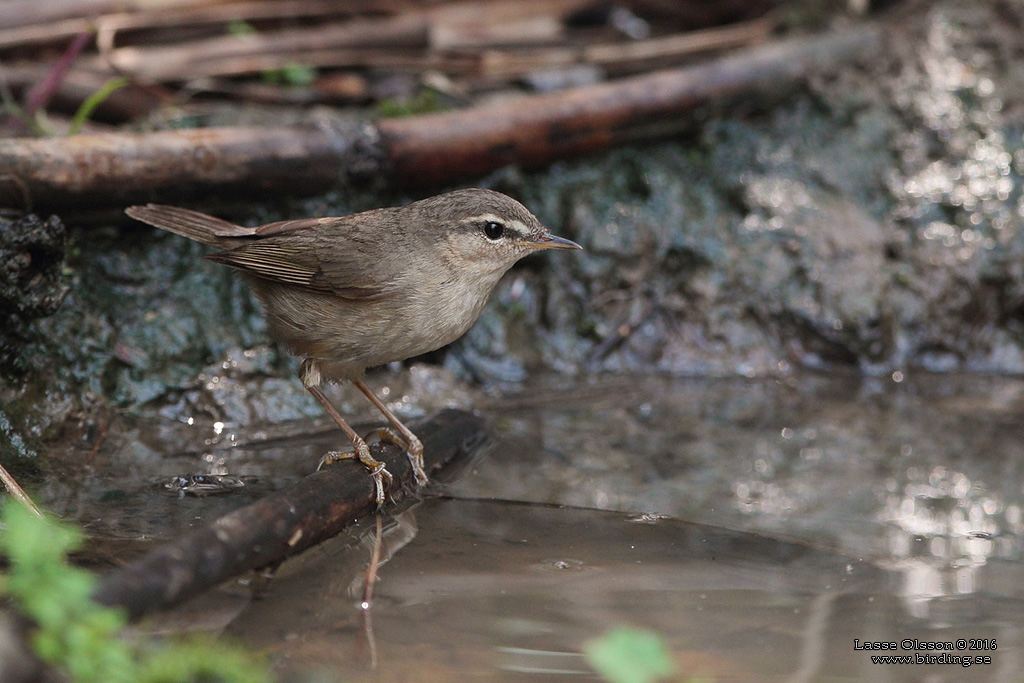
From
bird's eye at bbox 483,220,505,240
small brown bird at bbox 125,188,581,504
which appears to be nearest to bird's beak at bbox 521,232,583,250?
small brown bird at bbox 125,188,581,504

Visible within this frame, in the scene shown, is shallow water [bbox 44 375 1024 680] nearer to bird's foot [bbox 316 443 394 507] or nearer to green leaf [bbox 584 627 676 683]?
bird's foot [bbox 316 443 394 507]

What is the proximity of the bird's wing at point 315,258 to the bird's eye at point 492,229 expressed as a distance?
52 cm

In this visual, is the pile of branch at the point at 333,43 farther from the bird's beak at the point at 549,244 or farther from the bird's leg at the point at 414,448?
the bird's leg at the point at 414,448

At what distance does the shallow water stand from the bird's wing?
0.83 meters

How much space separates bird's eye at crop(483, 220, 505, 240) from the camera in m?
4.49

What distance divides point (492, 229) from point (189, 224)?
1404 mm

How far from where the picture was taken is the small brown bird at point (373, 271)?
4.23 meters

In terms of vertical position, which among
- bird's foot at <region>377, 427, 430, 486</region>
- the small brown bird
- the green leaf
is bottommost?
the green leaf

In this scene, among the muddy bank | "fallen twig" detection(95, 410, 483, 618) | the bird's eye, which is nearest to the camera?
"fallen twig" detection(95, 410, 483, 618)

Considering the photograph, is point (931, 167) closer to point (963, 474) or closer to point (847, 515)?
point (963, 474)

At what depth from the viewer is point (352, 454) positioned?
407 cm

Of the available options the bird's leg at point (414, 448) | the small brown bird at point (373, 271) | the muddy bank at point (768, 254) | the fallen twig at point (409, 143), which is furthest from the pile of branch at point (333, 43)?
the bird's leg at point (414, 448)

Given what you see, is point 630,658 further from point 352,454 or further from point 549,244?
point 549,244

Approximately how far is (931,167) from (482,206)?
388 cm
